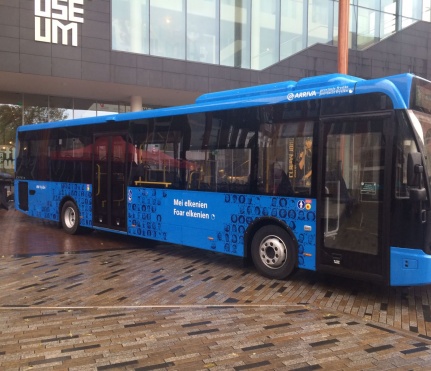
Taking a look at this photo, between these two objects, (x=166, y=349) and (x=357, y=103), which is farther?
(x=357, y=103)

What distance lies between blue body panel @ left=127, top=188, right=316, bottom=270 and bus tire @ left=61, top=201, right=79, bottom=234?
6.87 feet

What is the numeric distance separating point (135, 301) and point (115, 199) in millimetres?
4034

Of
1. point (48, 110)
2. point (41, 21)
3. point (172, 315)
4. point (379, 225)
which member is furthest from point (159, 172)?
point (48, 110)

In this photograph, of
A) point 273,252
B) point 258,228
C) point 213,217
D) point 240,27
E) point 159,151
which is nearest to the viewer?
point 273,252

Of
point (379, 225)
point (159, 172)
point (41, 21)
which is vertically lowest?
point (379, 225)

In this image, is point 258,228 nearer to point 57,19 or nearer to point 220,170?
point 220,170

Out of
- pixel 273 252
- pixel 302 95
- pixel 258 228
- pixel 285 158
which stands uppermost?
pixel 302 95

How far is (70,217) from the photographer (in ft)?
34.2

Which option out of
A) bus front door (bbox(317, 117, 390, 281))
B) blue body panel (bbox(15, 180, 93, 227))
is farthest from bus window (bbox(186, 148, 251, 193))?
blue body panel (bbox(15, 180, 93, 227))

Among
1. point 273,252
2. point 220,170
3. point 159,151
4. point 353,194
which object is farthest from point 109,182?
point 353,194

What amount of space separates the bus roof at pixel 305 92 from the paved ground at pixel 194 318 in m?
2.63

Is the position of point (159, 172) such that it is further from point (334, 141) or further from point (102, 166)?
point (334, 141)

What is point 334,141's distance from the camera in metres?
5.72

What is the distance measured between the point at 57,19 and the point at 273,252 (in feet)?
44.3
